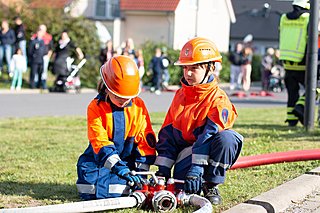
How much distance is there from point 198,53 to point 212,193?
1.11 m

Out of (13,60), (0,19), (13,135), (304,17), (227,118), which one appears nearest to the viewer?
(227,118)

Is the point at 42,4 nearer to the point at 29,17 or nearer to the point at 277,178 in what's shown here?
the point at 29,17

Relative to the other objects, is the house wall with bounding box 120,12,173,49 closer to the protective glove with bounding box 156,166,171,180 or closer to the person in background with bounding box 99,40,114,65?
the person in background with bounding box 99,40,114,65

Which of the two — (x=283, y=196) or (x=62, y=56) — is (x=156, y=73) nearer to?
(x=62, y=56)

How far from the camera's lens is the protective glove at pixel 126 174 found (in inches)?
220

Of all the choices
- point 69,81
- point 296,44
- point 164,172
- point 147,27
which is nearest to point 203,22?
point 147,27

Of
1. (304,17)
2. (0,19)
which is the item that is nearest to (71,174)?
(304,17)

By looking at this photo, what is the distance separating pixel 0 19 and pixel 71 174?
20.7 metres

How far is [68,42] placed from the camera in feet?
79.2

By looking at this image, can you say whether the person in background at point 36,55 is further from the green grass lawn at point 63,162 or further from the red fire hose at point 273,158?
the red fire hose at point 273,158

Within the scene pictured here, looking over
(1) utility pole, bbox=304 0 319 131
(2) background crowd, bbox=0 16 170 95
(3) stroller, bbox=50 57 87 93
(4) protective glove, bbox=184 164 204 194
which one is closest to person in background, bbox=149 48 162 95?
(2) background crowd, bbox=0 16 170 95

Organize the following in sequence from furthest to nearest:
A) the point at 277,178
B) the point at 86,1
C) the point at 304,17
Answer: the point at 86,1, the point at 304,17, the point at 277,178

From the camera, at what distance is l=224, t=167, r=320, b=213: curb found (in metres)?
5.70

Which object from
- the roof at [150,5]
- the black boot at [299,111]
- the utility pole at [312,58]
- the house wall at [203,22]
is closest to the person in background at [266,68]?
the house wall at [203,22]
